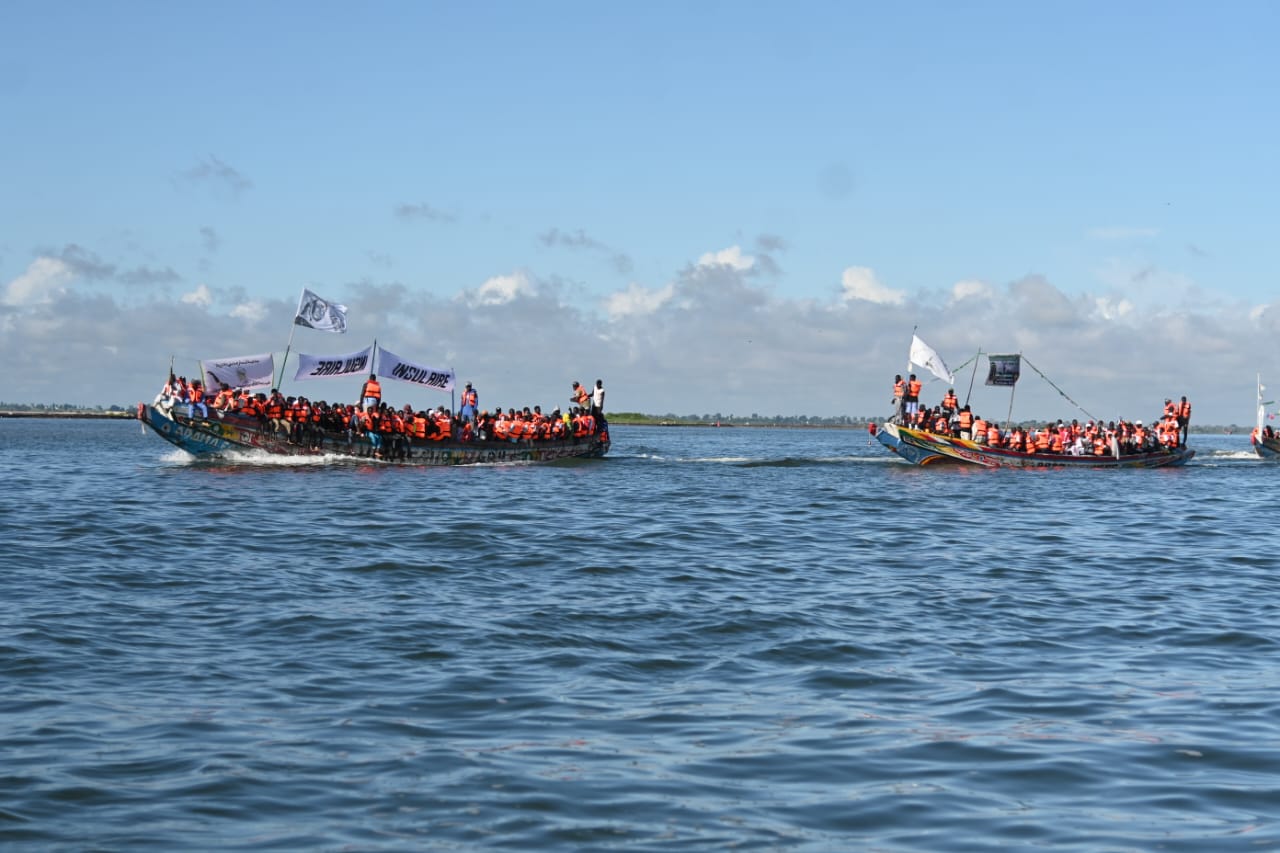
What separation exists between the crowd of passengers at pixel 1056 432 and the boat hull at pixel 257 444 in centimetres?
1817

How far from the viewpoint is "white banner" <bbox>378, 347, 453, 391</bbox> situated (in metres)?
48.4

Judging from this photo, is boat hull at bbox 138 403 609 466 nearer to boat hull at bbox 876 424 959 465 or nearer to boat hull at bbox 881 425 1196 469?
boat hull at bbox 876 424 959 465

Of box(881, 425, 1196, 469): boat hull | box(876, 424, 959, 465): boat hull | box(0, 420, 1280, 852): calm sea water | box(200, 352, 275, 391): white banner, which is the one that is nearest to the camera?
box(0, 420, 1280, 852): calm sea water

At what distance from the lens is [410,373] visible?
49.6m

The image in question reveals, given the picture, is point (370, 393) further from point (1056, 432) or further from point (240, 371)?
point (1056, 432)

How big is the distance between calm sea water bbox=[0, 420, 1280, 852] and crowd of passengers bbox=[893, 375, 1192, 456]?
26638mm

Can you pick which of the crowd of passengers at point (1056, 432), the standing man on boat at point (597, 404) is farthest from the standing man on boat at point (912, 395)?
the standing man on boat at point (597, 404)

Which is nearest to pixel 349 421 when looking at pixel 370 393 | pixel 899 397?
pixel 370 393

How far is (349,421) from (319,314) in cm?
423

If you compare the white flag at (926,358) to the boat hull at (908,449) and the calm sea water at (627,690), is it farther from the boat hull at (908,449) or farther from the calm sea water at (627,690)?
the calm sea water at (627,690)

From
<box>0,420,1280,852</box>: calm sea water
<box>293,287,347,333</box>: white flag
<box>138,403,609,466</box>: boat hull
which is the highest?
<box>293,287,347,333</box>: white flag

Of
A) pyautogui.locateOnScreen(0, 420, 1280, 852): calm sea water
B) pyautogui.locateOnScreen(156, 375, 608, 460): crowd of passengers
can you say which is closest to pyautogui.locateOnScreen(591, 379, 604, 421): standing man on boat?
pyautogui.locateOnScreen(156, 375, 608, 460): crowd of passengers

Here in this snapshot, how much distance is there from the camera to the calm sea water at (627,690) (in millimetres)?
8359

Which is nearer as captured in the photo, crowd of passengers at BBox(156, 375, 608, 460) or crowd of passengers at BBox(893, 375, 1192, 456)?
crowd of passengers at BBox(156, 375, 608, 460)
